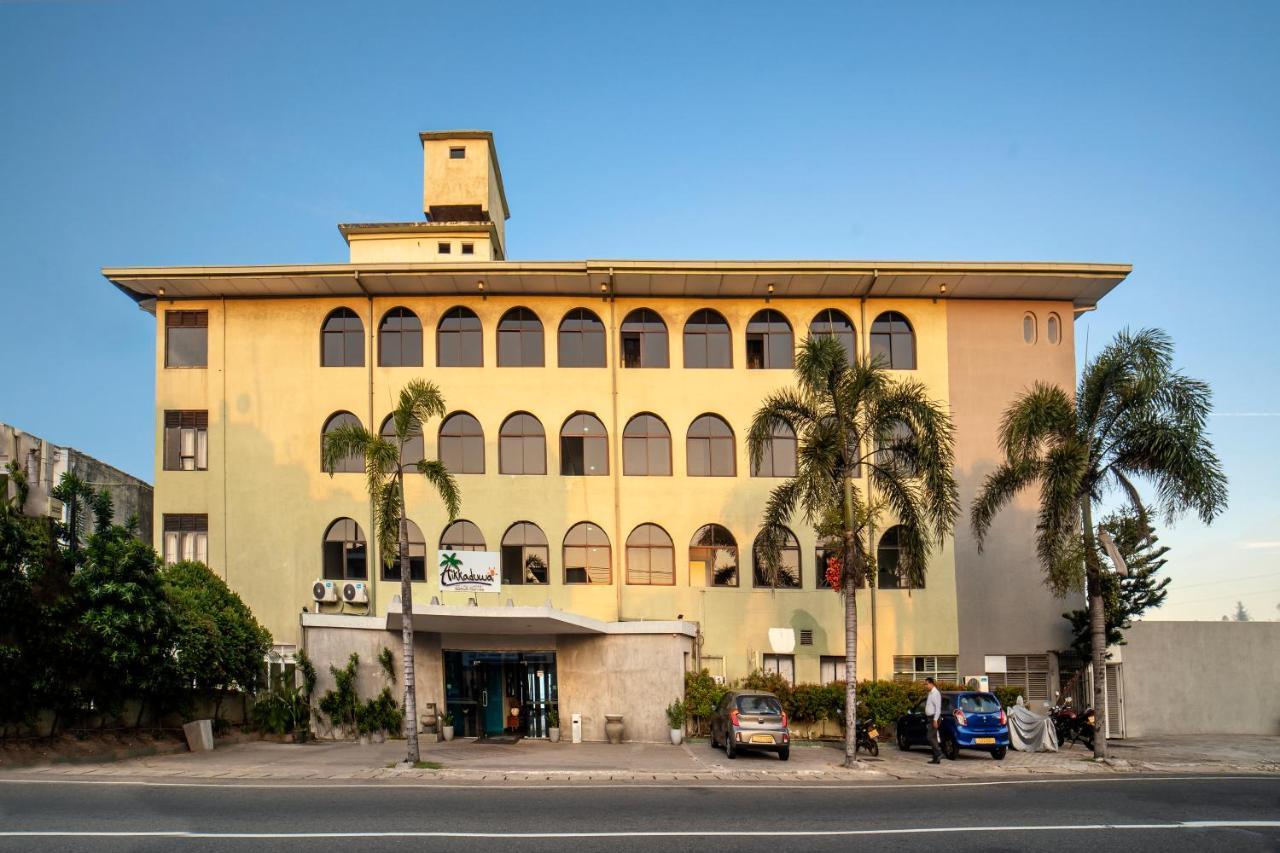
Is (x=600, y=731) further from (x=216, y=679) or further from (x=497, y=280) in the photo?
(x=497, y=280)

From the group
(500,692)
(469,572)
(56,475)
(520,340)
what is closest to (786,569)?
(500,692)

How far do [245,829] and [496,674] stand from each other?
17.8m

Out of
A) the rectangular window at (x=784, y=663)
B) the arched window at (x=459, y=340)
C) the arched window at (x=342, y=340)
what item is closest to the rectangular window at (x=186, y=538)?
the arched window at (x=342, y=340)

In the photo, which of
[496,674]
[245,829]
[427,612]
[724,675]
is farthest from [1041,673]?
[245,829]

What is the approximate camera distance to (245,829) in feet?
44.9

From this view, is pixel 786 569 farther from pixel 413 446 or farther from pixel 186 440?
pixel 186 440

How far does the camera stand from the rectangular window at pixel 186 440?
114 ft

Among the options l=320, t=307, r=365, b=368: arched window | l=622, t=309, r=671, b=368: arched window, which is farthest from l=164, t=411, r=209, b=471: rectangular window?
l=622, t=309, r=671, b=368: arched window

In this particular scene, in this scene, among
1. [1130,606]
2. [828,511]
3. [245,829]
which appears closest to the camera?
[245,829]

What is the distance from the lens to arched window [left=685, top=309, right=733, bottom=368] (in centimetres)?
3566

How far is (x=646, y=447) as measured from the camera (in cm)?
3500

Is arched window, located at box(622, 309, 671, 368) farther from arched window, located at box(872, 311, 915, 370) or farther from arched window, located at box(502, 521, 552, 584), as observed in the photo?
arched window, located at box(872, 311, 915, 370)

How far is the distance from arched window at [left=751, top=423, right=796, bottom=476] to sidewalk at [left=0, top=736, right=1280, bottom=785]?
29.9 feet

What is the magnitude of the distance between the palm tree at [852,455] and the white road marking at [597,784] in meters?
4.76
